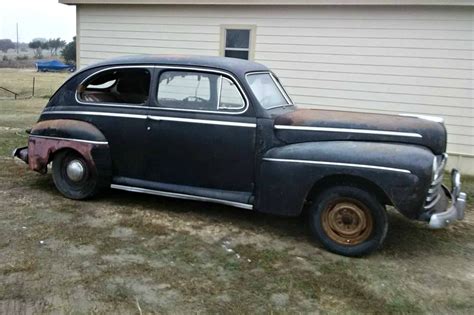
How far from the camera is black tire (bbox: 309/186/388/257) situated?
4.25 meters

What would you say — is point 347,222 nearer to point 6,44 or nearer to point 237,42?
point 237,42

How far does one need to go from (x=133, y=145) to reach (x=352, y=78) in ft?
16.5

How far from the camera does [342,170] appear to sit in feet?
13.9

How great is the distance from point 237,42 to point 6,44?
12055 cm

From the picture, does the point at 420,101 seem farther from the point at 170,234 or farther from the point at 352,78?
the point at 170,234

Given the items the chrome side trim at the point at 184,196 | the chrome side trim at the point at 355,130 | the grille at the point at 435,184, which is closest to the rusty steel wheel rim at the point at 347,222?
the grille at the point at 435,184

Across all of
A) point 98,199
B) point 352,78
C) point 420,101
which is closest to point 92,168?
point 98,199

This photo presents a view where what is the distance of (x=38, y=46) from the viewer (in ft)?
320

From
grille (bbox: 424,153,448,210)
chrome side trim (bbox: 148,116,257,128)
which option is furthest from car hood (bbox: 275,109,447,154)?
chrome side trim (bbox: 148,116,257,128)

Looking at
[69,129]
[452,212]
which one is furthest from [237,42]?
[452,212]

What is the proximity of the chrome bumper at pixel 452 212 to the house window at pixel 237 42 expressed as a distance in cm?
561

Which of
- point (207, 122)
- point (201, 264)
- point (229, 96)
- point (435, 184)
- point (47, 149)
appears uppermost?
point (229, 96)

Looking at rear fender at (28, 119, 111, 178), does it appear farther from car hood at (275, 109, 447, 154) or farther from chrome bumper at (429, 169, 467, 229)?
chrome bumper at (429, 169, 467, 229)

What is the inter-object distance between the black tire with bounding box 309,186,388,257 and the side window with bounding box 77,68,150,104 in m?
2.36
